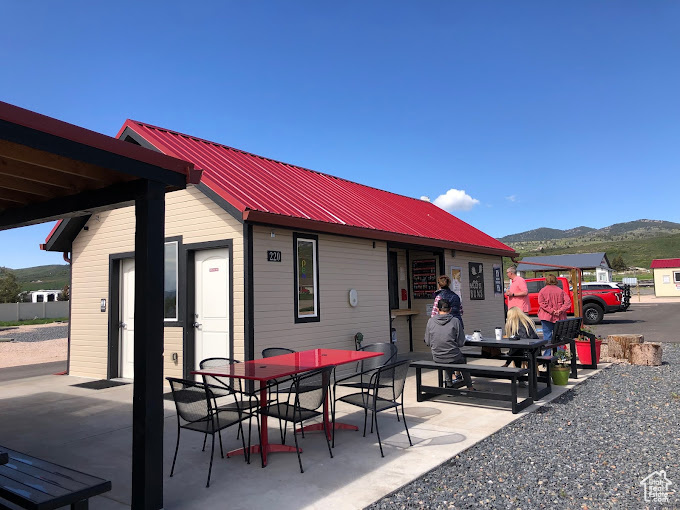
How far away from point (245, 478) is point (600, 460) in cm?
299

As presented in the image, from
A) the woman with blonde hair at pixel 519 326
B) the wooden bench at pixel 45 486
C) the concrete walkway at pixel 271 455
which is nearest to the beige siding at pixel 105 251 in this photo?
the concrete walkway at pixel 271 455

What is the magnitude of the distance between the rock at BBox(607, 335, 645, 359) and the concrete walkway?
315 centimetres

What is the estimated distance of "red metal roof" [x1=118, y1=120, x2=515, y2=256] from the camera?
24.5 ft

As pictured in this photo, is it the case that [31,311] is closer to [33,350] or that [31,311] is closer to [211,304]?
[33,350]

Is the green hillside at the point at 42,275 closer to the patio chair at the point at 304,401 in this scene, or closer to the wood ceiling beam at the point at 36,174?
the wood ceiling beam at the point at 36,174

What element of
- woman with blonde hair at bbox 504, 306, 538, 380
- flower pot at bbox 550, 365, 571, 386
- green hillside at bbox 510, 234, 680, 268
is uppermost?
green hillside at bbox 510, 234, 680, 268

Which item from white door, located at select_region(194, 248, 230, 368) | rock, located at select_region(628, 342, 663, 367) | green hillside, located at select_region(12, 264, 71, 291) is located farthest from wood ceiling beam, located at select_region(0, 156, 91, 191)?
green hillside, located at select_region(12, 264, 71, 291)

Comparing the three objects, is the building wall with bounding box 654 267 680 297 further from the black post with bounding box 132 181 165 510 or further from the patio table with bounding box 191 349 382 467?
the black post with bounding box 132 181 165 510

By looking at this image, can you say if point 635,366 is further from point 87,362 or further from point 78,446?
point 87,362

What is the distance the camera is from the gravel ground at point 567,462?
3520 millimetres

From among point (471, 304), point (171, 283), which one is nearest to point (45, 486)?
point (171, 283)

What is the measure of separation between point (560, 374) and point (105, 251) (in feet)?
26.7

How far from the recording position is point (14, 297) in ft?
147

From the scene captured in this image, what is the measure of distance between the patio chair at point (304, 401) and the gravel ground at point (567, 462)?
1.09 meters
